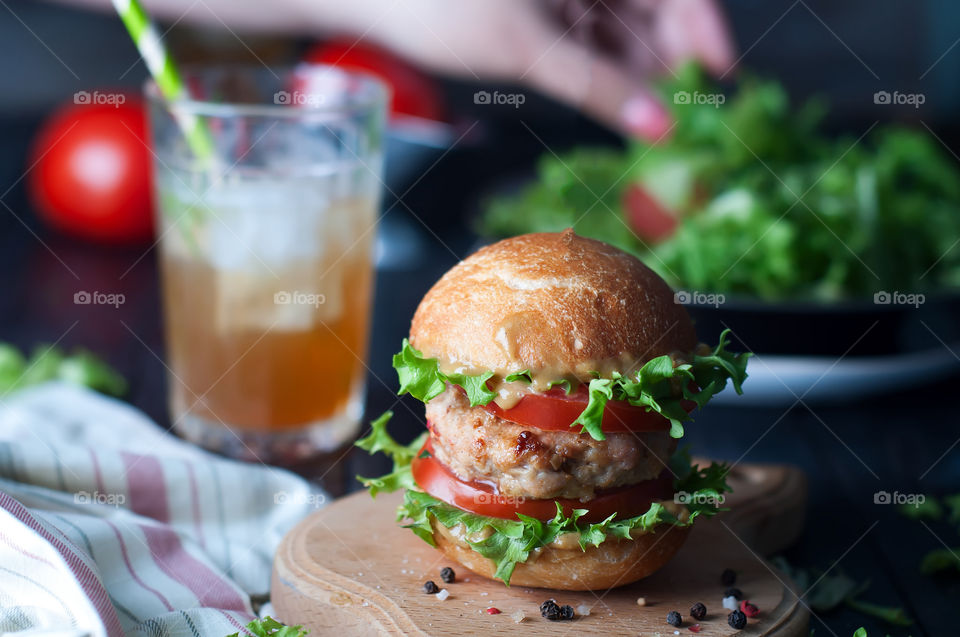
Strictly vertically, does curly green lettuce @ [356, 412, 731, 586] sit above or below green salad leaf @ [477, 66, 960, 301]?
below

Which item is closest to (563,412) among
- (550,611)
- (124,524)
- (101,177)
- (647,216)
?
(550,611)

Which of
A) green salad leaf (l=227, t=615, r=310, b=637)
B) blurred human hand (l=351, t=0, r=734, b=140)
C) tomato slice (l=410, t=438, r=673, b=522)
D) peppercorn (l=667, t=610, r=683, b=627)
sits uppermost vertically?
blurred human hand (l=351, t=0, r=734, b=140)

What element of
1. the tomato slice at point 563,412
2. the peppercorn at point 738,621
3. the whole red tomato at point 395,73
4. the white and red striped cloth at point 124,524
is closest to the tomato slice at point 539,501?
the tomato slice at point 563,412

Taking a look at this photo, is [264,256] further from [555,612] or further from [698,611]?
[698,611]

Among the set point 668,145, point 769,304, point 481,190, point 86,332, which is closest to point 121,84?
point 481,190

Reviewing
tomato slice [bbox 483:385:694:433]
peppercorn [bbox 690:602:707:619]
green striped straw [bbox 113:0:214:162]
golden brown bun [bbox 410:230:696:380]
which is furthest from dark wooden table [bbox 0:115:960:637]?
green striped straw [bbox 113:0:214:162]

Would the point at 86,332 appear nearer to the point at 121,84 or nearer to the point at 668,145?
the point at 668,145

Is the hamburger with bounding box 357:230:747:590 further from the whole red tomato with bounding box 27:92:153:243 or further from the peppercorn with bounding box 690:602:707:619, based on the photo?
the whole red tomato with bounding box 27:92:153:243
